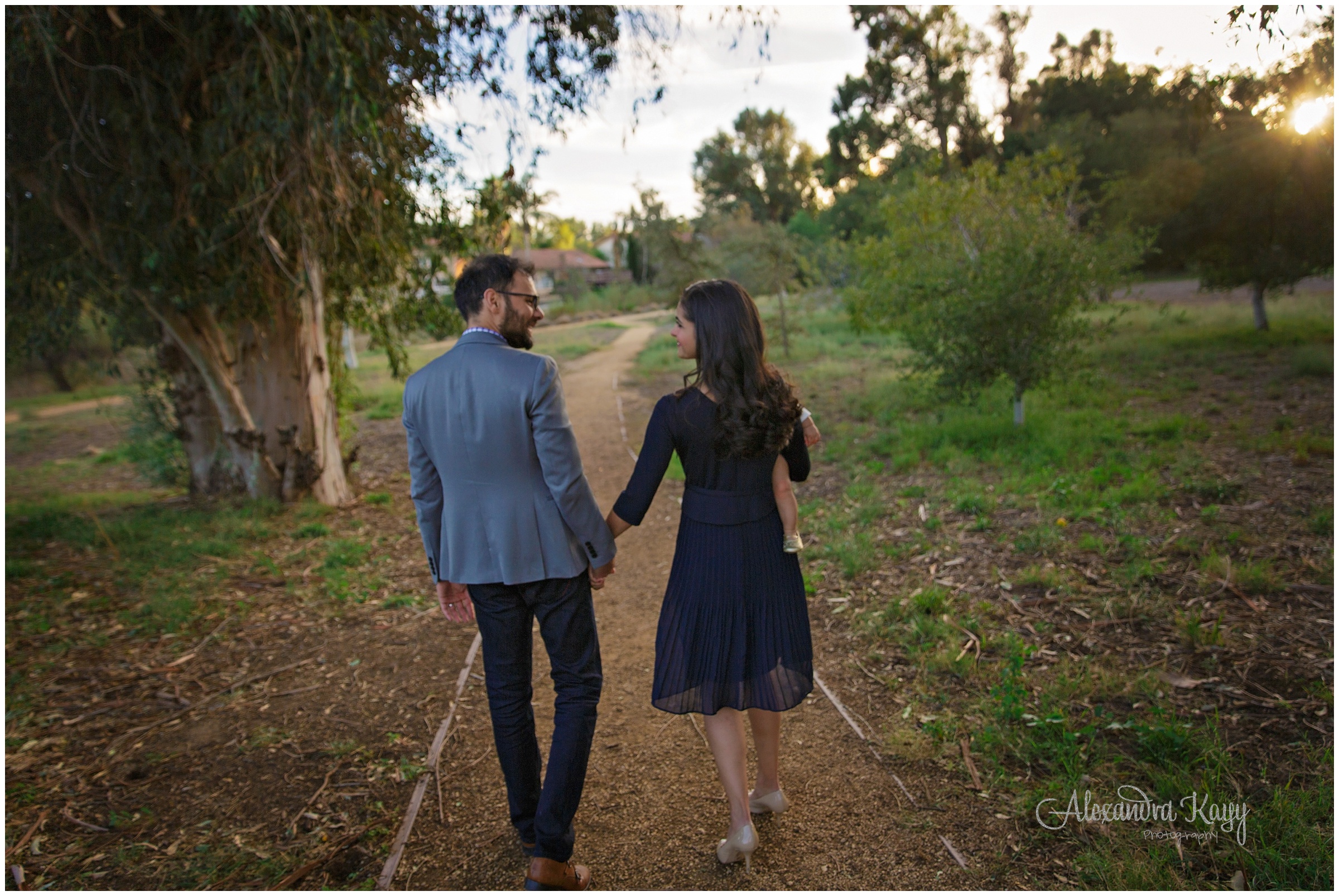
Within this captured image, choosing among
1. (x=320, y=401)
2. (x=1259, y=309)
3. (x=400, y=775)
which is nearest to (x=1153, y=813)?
(x=400, y=775)

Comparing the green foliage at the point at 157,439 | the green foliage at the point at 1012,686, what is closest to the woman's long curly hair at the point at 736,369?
the green foliage at the point at 1012,686

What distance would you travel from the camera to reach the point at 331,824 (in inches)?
132

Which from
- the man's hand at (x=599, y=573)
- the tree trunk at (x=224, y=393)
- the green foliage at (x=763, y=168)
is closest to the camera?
the man's hand at (x=599, y=573)

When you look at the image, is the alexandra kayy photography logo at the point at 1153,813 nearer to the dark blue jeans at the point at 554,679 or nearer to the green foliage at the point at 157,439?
the dark blue jeans at the point at 554,679

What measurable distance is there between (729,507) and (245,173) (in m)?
5.37

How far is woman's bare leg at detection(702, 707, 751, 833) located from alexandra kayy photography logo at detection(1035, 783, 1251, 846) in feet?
3.91

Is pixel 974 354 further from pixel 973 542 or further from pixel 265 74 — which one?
pixel 265 74

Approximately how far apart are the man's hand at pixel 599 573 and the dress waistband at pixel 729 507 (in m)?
0.36

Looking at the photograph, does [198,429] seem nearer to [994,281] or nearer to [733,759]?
[733,759]

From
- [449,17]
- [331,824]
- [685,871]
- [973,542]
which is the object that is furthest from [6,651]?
[973,542]

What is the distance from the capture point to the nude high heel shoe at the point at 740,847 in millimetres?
2883

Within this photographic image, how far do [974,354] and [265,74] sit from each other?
24.3 ft

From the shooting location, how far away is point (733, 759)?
2.90 meters

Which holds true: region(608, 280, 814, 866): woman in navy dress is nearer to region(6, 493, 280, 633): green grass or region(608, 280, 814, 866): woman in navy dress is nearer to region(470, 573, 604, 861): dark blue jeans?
region(470, 573, 604, 861): dark blue jeans
